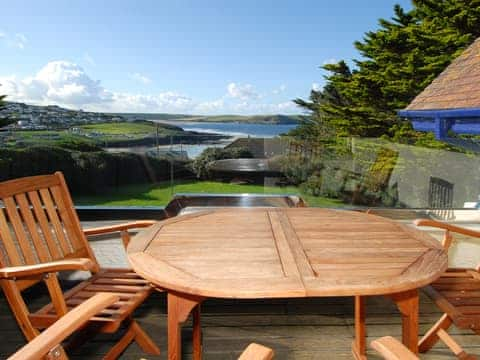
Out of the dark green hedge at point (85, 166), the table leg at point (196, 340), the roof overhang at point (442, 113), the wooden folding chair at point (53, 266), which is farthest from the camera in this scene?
the roof overhang at point (442, 113)

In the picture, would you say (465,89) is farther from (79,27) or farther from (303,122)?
(79,27)

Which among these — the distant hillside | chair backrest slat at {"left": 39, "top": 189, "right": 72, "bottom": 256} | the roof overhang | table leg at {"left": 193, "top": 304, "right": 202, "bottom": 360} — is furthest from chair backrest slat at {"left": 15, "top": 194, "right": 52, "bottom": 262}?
the roof overhang

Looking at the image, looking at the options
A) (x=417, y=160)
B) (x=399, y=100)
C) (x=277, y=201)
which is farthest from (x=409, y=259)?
(x=399, y=100)

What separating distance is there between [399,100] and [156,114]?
3712 millimetres

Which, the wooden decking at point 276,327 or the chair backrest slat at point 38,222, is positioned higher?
the chair backrest slat at point 38,222

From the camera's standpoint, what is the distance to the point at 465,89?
4.74m

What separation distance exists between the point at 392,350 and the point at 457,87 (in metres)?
4.91

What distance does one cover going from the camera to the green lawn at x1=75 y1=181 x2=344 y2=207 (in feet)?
10.8

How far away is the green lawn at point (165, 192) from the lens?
3.29 m

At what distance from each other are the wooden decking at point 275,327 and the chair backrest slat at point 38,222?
549 mm

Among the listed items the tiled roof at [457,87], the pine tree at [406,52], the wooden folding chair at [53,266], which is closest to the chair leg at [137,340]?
the wooden folding chair at [53,266]

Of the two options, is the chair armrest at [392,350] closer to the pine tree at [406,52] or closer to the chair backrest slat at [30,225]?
the chair backrest slat at [30,225]

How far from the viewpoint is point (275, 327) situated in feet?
7.50

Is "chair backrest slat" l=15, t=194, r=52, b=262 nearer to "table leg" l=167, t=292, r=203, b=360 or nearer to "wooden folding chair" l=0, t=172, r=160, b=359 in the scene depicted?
"wooden folding chair" l=0, t=172, r=160, b=359
